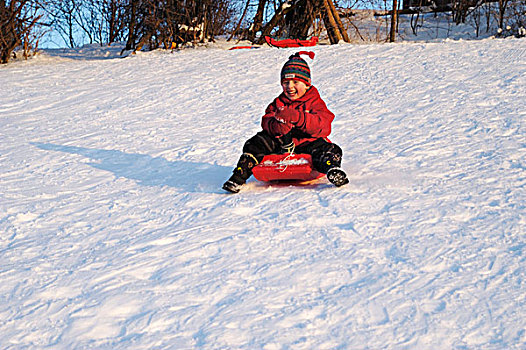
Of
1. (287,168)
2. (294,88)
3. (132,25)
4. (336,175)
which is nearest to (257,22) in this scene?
(132,25)

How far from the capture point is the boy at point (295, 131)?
3.29 metres

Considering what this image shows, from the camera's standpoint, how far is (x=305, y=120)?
10.8 ft

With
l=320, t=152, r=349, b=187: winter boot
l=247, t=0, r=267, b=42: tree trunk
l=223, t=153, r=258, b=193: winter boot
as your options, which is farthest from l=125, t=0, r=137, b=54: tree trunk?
l=320, t=152, r=349, b=187: winter boot

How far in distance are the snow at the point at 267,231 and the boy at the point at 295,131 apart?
153mm

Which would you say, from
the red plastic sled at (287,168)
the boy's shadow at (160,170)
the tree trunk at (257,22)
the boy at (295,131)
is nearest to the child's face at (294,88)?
the boy at (295,131)

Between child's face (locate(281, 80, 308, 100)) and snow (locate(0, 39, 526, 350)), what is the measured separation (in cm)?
55

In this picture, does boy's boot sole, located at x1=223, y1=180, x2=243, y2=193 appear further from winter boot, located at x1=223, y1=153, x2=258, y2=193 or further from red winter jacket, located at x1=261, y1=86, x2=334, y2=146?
red winter jacket, located at x1=261, y1=86, x2=334, y2=146

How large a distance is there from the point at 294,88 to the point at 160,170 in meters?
1.19

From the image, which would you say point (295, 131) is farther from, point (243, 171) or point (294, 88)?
point (243, 171)

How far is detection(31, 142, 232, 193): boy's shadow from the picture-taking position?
3.68 m

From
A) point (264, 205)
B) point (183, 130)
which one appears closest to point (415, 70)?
point (183, 130)

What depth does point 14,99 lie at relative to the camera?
725 cm

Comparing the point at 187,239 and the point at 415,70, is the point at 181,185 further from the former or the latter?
the point at 415,70

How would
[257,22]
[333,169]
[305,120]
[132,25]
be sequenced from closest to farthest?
1. [333,169]
2. [305,120]
3. [132,25]
4. [257,22]
